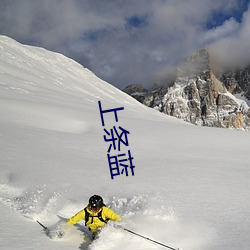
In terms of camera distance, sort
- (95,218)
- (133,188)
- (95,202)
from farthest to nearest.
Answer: (133,188)
(95,218)
(95,202)

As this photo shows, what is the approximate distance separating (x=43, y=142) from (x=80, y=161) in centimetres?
255

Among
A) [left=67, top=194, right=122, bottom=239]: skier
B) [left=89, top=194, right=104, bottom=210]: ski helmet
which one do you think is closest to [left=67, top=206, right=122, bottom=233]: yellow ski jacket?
[left=67, top=194, right=122, bottom=239]: skier

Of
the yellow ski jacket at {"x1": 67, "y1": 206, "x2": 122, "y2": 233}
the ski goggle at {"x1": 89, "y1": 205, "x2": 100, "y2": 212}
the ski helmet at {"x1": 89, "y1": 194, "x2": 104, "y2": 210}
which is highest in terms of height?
the ski helmet at {"x1": 89, "y1": 194, "x2": 104, "y2": 210}

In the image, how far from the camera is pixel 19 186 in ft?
27.3

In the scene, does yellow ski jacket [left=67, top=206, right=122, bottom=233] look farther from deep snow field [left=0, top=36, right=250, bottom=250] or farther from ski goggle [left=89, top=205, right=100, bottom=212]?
deep snow field [left=0, top=36, right=250, bottom=250]

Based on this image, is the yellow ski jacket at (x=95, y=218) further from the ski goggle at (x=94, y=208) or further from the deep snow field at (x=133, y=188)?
the deep snow field at (x=133, y=188)

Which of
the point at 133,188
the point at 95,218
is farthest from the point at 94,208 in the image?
the point at 133,188

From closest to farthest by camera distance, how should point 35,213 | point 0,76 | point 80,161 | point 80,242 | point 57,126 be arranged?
point 80,242 < point 35,213 < point 80,161 < point 57,126 < point 0,76

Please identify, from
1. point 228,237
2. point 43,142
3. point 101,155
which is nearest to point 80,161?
point 101,155

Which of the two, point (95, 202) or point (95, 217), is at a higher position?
point (95, 202)

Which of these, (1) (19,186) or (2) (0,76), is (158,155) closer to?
(1) (19,186)

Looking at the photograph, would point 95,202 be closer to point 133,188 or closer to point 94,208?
point 94,208

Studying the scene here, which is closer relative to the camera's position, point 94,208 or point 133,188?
point 94,208

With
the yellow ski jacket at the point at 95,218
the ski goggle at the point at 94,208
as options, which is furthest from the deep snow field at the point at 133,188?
the ski goggle at the point at 94,208
